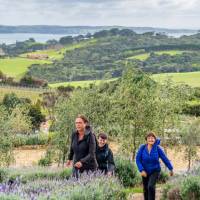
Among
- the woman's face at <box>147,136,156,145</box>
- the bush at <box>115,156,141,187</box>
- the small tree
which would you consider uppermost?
the woman's face at <box>147,136,156,145</box>

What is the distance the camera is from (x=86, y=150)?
10523 mm

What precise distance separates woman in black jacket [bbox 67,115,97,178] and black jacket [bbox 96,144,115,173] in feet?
1.79

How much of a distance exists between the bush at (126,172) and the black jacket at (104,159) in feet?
9.76

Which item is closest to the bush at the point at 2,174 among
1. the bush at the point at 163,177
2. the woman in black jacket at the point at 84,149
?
the woman in black jacket at the point at 84,149

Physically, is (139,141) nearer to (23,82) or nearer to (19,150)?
(19,150)

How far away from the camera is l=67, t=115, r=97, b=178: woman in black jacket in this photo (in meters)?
10.4

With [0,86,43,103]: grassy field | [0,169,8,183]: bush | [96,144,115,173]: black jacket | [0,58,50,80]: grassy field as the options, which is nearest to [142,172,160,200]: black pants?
[96,144,115,173]: black jacket

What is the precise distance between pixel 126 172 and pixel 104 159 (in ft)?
10.9

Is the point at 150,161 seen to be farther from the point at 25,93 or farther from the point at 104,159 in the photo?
the point at 25,93

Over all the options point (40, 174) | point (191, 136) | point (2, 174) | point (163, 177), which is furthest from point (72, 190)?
point (191, 136)

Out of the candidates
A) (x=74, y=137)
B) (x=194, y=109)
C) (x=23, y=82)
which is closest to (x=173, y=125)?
(x=74, y=137)

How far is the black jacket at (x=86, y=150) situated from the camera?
34.1 feet

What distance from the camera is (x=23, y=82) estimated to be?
110 meters

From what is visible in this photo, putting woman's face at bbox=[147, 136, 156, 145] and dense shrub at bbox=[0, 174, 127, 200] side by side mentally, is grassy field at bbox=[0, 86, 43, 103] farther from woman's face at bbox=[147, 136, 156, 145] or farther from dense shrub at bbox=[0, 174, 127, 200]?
dense shrub at bbox=[0, 174, 127, 200]
